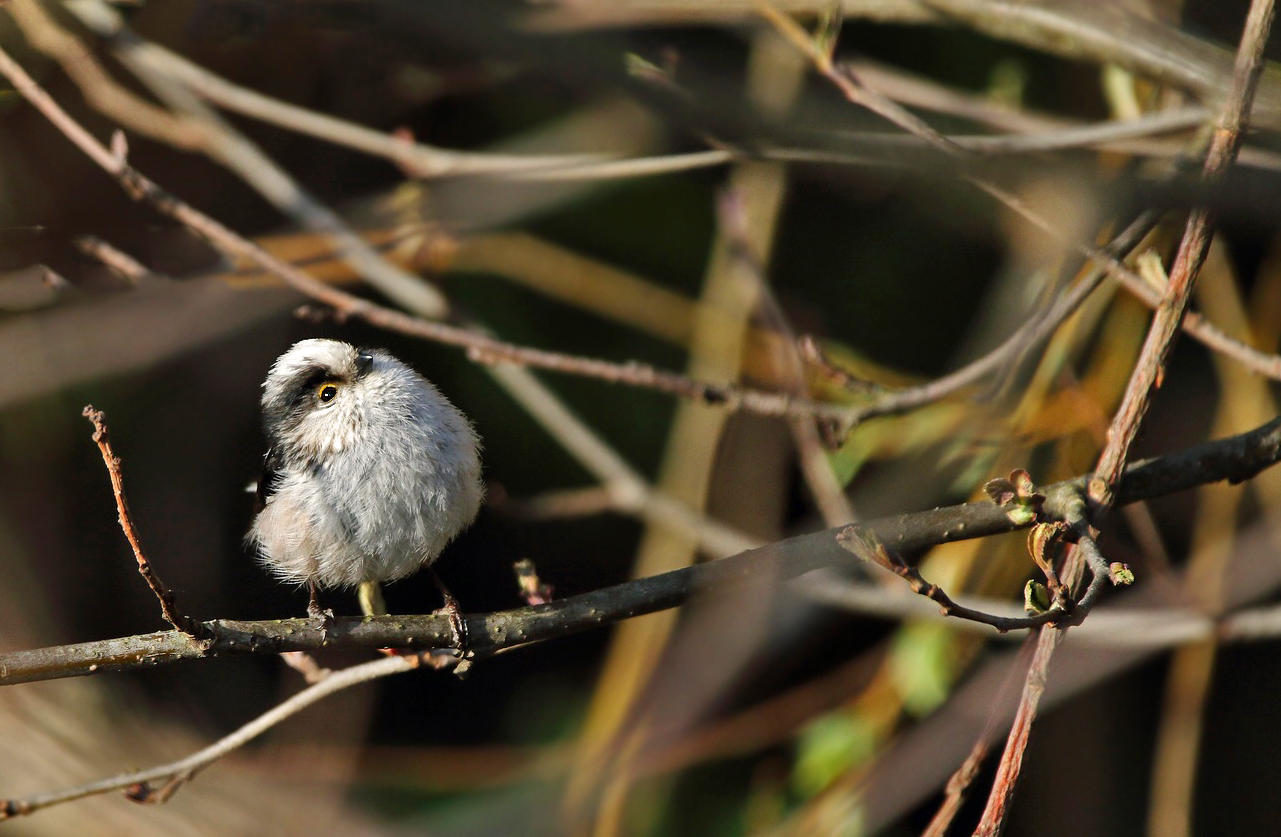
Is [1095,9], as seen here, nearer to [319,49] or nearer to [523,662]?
[319,49]

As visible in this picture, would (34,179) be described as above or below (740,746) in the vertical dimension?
above

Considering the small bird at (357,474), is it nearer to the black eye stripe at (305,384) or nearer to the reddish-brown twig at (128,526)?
the black eye stripe at (305,384)

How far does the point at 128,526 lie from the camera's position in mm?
Answer: 1673

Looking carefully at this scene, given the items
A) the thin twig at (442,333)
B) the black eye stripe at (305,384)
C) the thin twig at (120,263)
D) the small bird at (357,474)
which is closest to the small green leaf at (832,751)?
the thin twig at (442,333)

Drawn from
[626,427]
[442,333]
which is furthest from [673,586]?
[626,427]

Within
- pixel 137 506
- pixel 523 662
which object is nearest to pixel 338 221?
pixel 137 506

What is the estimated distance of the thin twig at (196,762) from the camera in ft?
5.89

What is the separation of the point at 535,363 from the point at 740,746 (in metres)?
1.76

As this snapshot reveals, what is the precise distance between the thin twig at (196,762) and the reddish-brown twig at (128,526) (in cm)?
31

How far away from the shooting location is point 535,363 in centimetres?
249

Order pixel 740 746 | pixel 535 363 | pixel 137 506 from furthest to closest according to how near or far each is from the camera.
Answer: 1. pixel 137 506
2. pixel 740 746
3. pixel 535 363

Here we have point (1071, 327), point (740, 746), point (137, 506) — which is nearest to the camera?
point (1071, 327)

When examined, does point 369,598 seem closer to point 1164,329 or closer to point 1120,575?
point 1120,575

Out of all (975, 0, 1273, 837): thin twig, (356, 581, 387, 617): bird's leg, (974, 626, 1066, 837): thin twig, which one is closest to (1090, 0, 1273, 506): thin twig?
(975, 0, 1273, 837): thin twig
